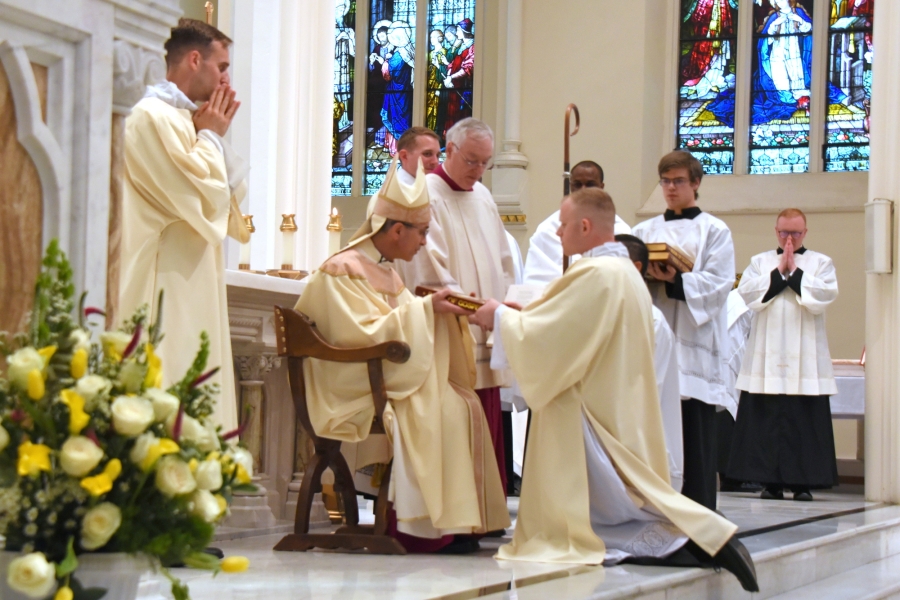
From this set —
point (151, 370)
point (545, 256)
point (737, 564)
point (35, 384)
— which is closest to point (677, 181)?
point (545, 256)

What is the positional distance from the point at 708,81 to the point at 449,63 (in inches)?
111

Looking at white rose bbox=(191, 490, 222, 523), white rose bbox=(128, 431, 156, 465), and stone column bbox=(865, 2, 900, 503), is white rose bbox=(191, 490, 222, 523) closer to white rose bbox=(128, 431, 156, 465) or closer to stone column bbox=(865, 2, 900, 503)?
white rose bbox=(128, 431, 156, 465)

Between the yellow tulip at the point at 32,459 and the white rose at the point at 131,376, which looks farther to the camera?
the white rose at the point at 131,376

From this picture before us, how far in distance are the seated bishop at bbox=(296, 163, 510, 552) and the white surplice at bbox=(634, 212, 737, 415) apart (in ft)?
6.12

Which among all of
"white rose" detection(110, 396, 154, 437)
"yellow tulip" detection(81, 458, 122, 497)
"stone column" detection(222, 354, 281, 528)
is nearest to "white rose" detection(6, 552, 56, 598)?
"yellow tulip" detection(81, 458, 122, 497)

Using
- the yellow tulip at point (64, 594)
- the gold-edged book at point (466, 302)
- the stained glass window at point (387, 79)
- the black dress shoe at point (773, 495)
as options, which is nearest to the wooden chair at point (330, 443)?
the gold-edged book at point (466, 302)

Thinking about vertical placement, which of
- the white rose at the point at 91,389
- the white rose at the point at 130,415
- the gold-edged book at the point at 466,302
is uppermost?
the gold-edged book at the point at 466,302

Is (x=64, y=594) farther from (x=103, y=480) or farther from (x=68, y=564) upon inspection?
(x=103, y=480)

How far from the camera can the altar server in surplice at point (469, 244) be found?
5.38 meters

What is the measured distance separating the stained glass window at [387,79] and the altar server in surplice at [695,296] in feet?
25.3

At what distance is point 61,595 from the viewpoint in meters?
2.00

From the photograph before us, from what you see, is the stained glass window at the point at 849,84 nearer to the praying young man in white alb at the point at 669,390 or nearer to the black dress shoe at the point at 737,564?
the praying young man in white alb at the point at 669,390

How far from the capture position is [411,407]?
15.3 ft

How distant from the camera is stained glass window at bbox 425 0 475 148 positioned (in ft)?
45.5
